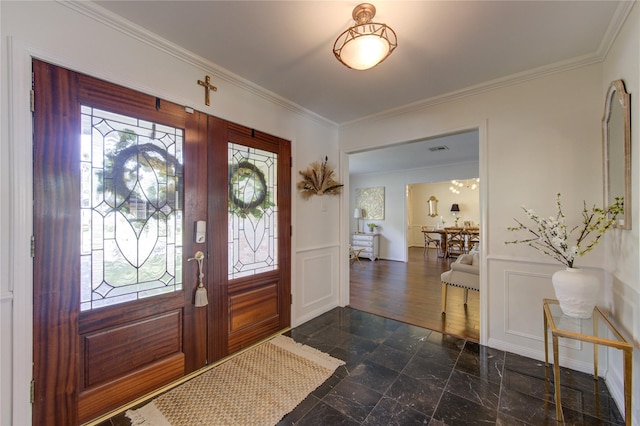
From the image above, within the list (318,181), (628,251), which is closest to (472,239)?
(318,181)

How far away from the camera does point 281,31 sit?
1.86 metres

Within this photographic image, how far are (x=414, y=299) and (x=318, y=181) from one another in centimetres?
241

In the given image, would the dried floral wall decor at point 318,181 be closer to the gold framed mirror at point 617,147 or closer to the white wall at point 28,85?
the white wall at point 28,85

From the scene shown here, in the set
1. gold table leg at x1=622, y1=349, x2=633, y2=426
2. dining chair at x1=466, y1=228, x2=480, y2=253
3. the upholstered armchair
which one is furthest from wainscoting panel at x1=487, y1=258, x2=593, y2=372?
dining chair at x1=466, y1=228, x2=480, y2=253

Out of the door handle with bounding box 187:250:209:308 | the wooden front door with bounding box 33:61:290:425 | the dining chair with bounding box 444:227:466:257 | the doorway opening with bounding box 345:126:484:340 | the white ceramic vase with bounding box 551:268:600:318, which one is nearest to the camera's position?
the wooden front door with bounding box 33:61:290:425

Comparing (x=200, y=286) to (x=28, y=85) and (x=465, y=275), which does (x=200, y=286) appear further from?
(x=465, y=275)

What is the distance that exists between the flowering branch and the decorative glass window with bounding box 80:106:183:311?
2.80 metres

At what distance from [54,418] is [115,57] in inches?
90.2

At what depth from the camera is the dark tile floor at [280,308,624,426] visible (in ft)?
5.56

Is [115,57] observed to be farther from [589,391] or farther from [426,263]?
[426,263]

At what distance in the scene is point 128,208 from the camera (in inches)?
71.3

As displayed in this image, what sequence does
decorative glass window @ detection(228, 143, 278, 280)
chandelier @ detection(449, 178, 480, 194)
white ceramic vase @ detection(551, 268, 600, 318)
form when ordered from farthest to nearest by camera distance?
chandelier @ detection(449, 178, 480, 194), decorative glass window @ detection(228, 143, 278, 280), white ceramic vase @ detection(551, 268, 600, 318)

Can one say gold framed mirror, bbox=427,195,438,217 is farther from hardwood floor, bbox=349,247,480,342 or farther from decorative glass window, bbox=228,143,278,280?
decorative glass window, bbox=228,143,278,280

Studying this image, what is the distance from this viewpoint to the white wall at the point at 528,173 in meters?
2.18
